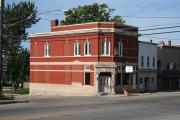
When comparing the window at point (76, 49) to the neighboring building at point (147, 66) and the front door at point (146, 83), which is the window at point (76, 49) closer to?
the neighboring building at point (147, 66)

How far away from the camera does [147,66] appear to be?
6719cm

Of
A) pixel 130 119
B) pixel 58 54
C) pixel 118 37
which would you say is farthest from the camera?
pixel 58 54

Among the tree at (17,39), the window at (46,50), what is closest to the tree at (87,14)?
the tree at (17,39)

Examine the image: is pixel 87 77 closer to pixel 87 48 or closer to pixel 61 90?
pixel 87 48

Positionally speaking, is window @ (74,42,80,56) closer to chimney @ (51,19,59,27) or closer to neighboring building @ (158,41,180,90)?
chimney @ (51,19,59,27)

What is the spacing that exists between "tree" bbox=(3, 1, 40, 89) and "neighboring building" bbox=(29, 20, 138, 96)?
10.8 meters

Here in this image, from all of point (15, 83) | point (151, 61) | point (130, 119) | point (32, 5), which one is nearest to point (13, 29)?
point (32, 5)

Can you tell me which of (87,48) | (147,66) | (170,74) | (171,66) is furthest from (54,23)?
(171,66)

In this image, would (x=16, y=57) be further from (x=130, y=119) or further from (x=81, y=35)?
(x=130, y=119)

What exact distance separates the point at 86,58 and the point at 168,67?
21830 mm

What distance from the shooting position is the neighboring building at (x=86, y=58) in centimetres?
5641

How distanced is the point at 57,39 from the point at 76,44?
386cm

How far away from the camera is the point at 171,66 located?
7550 cm

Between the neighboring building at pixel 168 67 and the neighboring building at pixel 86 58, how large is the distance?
11.5 meters
